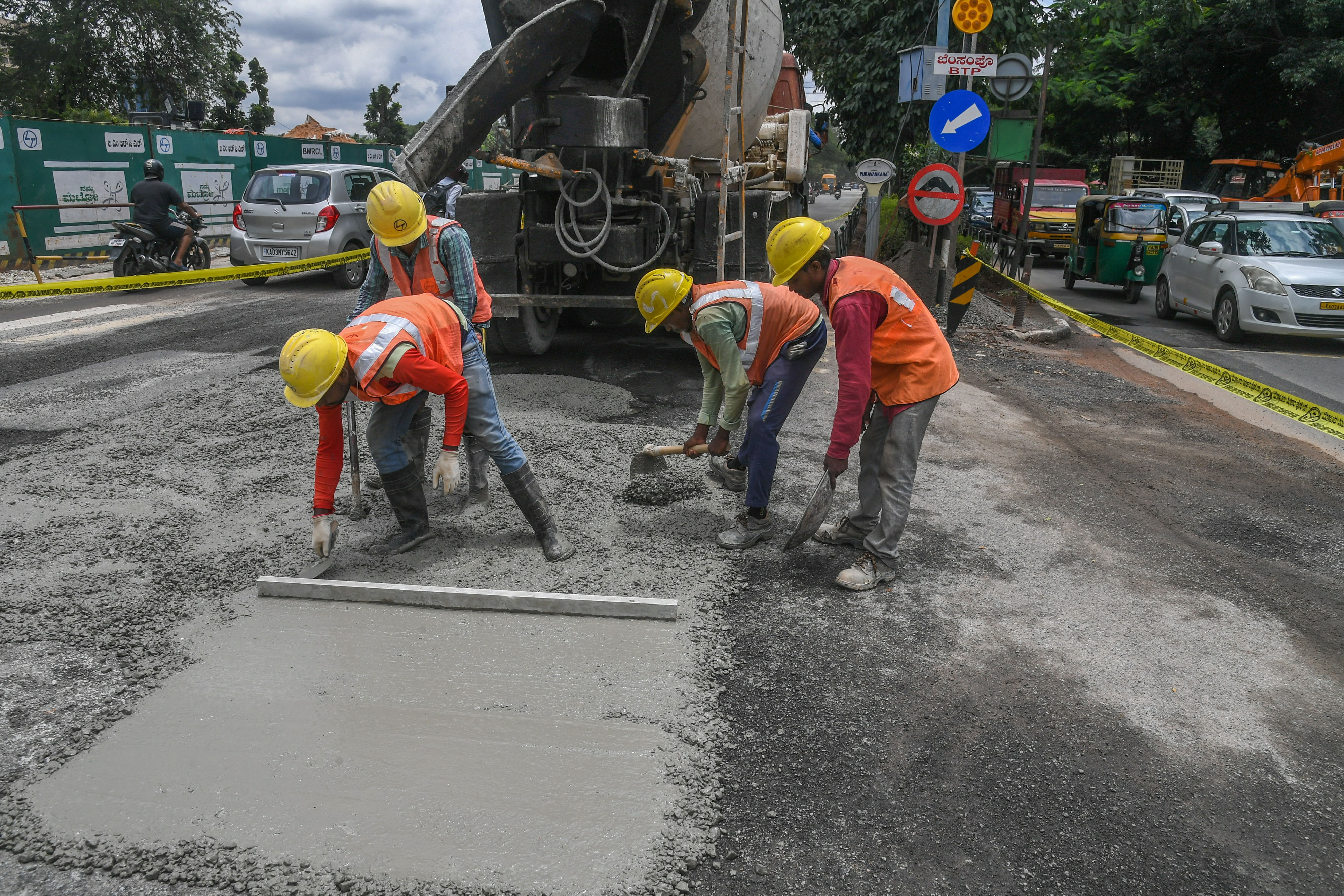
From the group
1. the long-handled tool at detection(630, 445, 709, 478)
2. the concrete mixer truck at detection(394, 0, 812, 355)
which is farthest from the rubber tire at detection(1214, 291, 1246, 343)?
the long-handled tool at detection(630, 445, 709, 478)

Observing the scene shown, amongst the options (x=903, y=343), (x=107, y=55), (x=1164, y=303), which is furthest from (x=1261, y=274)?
(x=107, y=55)

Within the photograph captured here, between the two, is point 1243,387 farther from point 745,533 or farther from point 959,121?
point 959,121

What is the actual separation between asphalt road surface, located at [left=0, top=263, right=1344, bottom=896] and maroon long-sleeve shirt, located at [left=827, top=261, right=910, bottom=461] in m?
0.75

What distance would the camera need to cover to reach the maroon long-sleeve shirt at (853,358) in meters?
3.54

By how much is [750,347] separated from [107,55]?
2733 cm

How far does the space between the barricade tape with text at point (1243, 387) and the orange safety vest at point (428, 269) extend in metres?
4.89

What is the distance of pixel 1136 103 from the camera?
28.6 metres

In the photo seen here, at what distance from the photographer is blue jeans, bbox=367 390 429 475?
3814 mm

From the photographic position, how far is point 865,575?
3.84m

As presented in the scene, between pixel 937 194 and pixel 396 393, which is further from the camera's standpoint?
pixel 937 194

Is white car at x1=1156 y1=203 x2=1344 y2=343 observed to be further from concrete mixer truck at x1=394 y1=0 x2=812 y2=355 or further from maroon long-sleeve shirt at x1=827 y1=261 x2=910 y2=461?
maroon long-sleeve shirt at x1=827 y1=261 x2=910 y2=461

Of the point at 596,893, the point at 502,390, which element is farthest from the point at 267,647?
the point at 502,390

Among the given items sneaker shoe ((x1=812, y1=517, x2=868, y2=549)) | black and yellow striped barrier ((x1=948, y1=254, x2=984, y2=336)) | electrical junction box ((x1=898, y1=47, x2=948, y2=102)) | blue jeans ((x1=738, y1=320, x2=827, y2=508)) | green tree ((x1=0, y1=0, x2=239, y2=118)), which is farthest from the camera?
green tree ((x1=0, y1=0, x2=239, y2=118))

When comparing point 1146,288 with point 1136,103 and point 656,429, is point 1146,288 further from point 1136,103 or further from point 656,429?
point 1136,103
